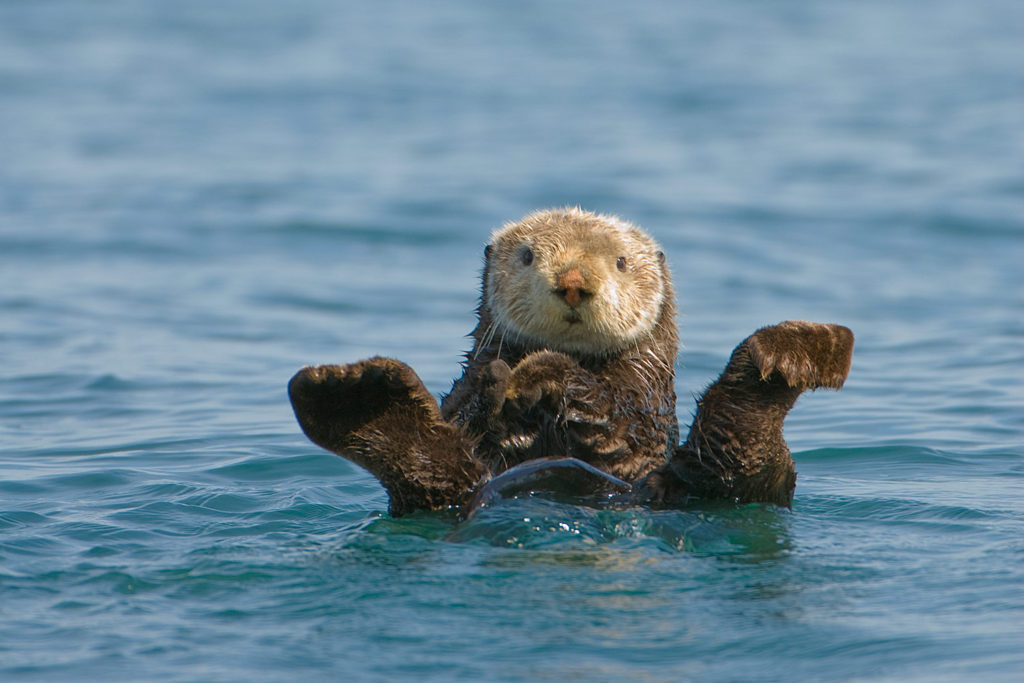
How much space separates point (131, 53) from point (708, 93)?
984 centimetres

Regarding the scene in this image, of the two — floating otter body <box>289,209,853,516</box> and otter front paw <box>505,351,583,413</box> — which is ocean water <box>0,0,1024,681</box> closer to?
floating otter body <box>289,209,853,516</box>

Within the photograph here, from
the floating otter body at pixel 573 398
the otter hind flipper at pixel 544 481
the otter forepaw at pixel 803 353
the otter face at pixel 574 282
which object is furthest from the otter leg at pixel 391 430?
the otter forepaw at pixel 803 353

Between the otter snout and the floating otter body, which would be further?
the otter snout

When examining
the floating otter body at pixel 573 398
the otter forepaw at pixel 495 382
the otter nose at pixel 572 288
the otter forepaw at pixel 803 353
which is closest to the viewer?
→ the otter forepaw at pixel 803 353

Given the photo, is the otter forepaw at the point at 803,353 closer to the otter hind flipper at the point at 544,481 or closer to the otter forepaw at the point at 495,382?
the otter hind flipper at the point at 544,481

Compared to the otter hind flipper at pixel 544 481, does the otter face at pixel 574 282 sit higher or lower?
higher

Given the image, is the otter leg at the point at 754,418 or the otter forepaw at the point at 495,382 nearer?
the otter leg at the point at 754,418

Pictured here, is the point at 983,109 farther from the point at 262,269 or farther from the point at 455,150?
the point at 262,269

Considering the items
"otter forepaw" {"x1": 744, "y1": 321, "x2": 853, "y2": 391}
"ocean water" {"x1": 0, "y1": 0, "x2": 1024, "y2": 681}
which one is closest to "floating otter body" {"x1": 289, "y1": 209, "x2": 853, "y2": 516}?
"otter forepaw" {"x1": 744, "y1": 321, "x2": 853, "y2": 391}

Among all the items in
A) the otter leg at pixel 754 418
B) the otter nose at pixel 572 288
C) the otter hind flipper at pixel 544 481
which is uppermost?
the otter nose at pixel 572 288

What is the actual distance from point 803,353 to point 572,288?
0.96 metres

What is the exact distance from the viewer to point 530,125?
18266 mm

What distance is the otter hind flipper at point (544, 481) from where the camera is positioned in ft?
14.4

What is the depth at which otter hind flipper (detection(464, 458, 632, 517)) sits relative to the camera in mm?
4375
